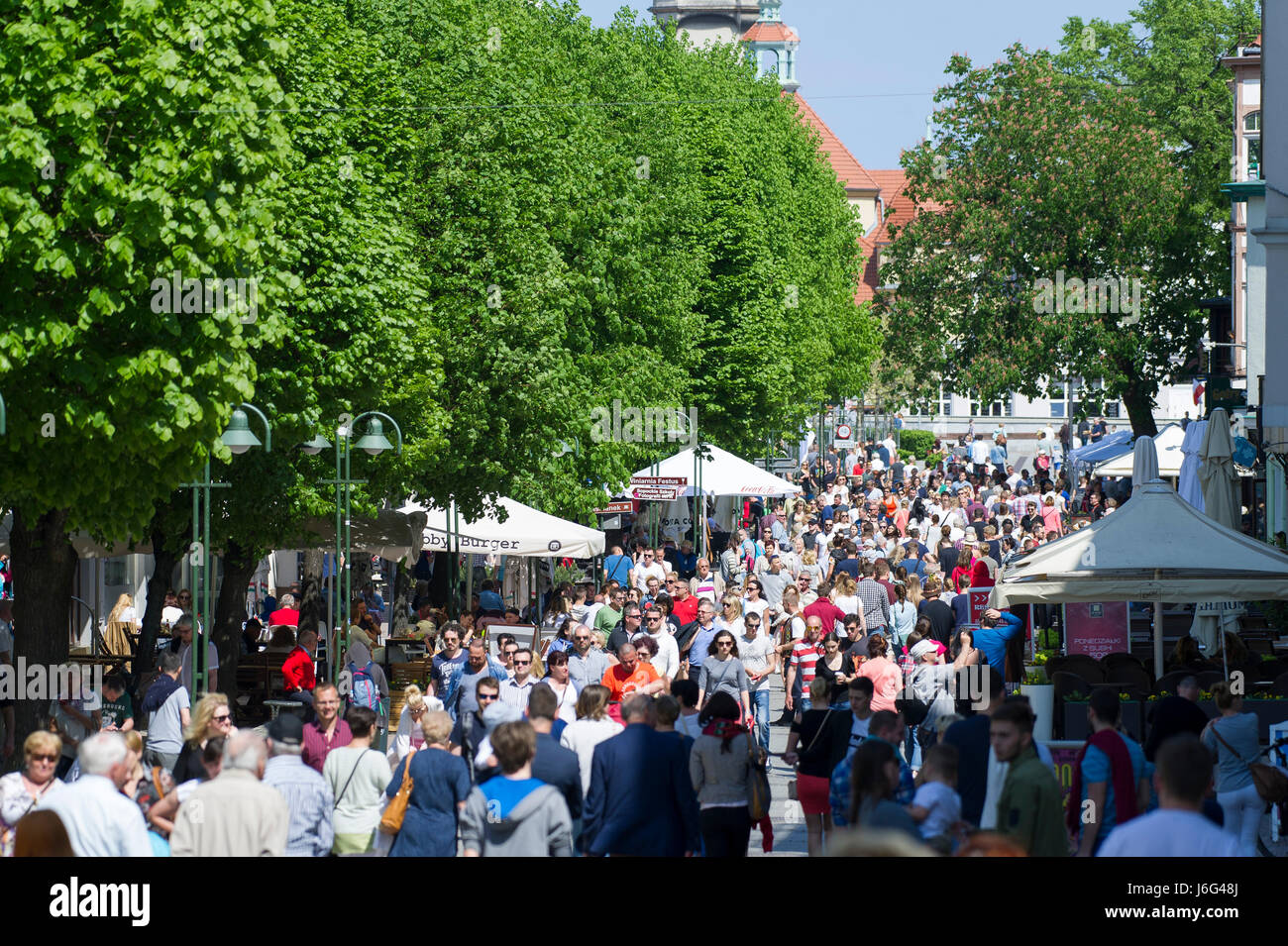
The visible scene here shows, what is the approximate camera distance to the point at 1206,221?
159 ft

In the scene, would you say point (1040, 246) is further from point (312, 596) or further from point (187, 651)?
point (187, 651)

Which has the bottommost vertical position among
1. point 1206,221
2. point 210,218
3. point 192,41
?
point 210,218

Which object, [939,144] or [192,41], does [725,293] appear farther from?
[192,41]

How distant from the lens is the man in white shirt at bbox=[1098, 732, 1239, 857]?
681 centimetres

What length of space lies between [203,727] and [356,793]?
3.95ft

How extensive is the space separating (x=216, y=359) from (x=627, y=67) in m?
24.5

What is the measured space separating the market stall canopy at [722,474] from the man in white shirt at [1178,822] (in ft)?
94.2

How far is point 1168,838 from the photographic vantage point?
6.80 metres

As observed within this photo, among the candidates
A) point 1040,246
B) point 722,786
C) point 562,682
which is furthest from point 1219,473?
point 1040,246

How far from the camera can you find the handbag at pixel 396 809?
10.5m

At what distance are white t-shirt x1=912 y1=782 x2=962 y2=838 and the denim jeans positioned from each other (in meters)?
8.96

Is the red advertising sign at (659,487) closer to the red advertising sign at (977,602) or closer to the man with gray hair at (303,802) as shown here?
the red advertising sign at (977,602)

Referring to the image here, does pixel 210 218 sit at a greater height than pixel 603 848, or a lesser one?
greater
